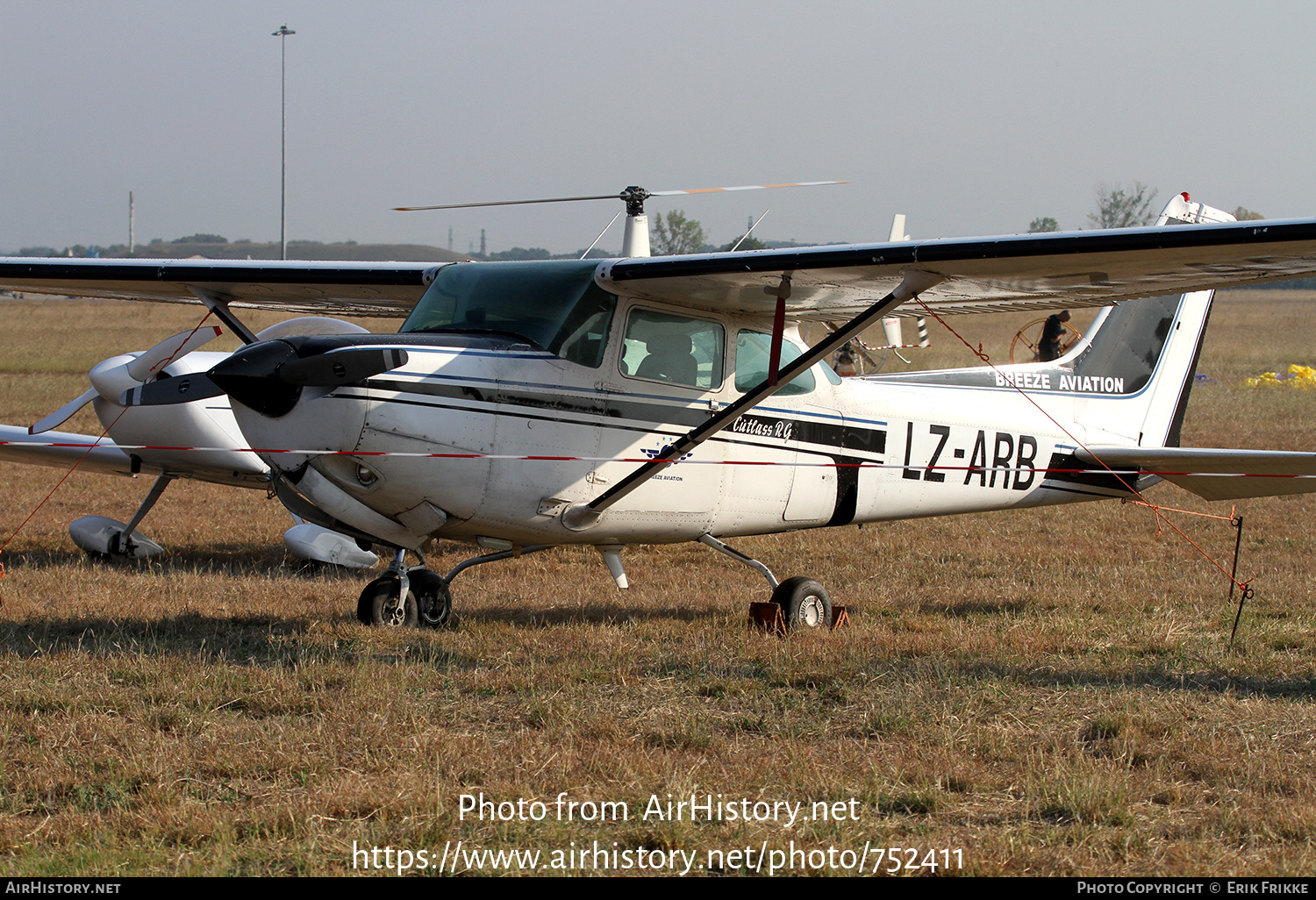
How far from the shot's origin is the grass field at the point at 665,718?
3.85 m

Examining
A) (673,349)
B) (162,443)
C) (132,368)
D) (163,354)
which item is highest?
(673,349)

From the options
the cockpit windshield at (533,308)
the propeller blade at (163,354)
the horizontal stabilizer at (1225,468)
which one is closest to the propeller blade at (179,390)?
the cockpit windshield at (533,308)

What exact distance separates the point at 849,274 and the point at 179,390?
3763mm

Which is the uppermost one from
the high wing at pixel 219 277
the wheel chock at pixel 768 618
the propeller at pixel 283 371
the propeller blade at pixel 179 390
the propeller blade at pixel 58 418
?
the high wing at pixel 219 277

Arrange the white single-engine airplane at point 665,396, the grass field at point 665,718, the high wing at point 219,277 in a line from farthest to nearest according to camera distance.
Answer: the high wing at point 219,277 < the white single-engine airplane at point 665,396 < the grass field at point 665,718

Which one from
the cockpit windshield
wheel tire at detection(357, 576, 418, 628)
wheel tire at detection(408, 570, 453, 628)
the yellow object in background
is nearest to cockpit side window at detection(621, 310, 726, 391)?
the cockpit windshield

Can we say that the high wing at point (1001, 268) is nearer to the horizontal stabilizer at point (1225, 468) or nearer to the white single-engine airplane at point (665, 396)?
the white single-engine airplane at point (665, 396)

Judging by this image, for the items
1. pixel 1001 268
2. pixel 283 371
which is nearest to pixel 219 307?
pixel 283 371

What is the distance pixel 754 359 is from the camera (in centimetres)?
794

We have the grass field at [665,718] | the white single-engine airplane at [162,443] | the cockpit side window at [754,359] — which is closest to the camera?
the grass field at [665,718]

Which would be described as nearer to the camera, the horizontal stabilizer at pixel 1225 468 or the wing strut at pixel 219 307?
the horizontal stabilizer at pixel 1225 468

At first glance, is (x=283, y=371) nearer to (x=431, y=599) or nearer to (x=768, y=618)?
(x=431, y=599)

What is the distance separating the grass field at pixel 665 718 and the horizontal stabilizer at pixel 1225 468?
0.85 m

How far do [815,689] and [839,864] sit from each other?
2343 mm
